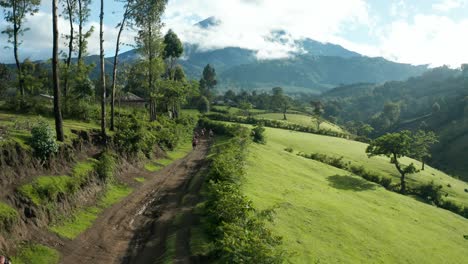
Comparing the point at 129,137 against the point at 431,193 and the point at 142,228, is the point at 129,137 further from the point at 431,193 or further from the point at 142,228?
the point at 431,193

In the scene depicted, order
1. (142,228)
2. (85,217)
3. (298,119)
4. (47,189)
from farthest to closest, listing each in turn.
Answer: (298,119) → (142,228) → (85,217) → (47,189)

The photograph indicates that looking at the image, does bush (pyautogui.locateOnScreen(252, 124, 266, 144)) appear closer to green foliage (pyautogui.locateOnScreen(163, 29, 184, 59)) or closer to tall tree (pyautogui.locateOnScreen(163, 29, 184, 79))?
tall tree (pyautogui.locateOnScreen(163, 29, 184, 79))

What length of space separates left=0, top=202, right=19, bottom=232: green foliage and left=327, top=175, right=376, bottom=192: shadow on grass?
150 feet

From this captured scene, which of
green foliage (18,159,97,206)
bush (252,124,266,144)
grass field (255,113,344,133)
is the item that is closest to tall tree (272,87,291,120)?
grass field (255,113,344,133)

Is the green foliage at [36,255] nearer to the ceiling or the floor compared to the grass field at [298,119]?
nearer to the floor

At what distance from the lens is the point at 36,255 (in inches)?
832

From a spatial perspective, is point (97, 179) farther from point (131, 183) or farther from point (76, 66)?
point (76, 66)

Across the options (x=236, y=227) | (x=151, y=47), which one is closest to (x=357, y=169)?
(x=151, y=47)

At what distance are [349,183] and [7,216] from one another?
53314mm

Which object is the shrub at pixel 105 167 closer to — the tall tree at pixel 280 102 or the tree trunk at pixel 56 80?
the tree trunk at pixel 56 80

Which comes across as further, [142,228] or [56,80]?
[56,80]

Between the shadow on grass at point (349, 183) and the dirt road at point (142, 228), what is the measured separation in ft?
91.0

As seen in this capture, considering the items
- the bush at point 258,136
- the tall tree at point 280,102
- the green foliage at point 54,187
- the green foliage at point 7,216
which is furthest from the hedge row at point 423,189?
the tall tree at point 280,102

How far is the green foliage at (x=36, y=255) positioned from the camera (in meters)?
20.4
